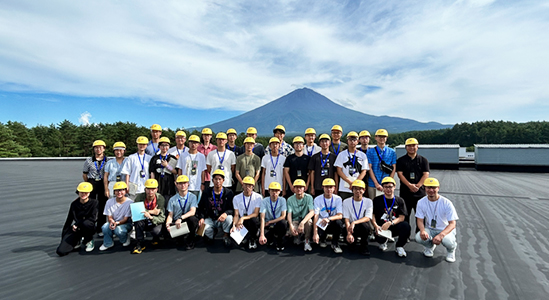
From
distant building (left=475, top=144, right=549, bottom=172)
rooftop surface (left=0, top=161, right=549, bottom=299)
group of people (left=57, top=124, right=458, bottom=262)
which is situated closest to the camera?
rooftop surface (left=0, top=161, right=549, bottom=299)

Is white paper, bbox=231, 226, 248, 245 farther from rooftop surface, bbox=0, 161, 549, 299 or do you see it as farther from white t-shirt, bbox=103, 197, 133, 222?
white t-shirt, bbox=103, 197, 133, 222

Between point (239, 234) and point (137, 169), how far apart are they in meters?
2.29

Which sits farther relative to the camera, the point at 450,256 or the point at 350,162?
the point at 350,162

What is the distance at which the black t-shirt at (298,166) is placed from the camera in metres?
4.83

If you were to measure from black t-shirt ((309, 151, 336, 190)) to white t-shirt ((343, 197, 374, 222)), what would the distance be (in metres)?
0.65

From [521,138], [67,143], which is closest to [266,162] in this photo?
[67,143]

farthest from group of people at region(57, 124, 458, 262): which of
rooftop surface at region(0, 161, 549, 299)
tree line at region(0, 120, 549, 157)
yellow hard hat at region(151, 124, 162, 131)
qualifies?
tree line at region(0, 120, 549, 157)

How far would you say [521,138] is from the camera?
55000 millimetres

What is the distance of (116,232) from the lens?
4195 millimetres

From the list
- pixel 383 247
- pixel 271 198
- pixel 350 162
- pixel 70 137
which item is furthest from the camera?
pixel 70 137

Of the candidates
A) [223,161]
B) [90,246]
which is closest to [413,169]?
[223,161]

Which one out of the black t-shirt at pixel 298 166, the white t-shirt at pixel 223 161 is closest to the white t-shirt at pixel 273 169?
the black t-shirt at pixel 298 166

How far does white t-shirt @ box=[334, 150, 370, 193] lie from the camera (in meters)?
4.64

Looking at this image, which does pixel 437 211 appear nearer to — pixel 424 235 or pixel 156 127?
pixel 424 235
